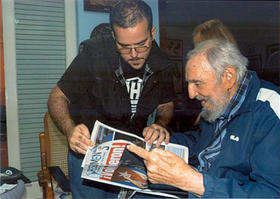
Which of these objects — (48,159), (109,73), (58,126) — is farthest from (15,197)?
(109,73)

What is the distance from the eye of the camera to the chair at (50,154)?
1188mm

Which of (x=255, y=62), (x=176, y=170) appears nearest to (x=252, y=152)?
(x=176, y=170)

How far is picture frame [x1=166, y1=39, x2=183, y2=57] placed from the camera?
1.26 m

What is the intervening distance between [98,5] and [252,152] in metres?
0.90

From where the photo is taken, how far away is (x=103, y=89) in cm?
118

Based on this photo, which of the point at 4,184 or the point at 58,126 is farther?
the point at 58,126

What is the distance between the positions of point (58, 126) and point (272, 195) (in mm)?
934

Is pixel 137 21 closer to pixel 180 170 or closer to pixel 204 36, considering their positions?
pixel 204 36

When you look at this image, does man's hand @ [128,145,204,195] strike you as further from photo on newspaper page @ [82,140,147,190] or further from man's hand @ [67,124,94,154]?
man's hand @ [67,124,94,154]

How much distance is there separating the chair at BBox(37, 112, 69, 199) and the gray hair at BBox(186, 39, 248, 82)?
0.77 meters

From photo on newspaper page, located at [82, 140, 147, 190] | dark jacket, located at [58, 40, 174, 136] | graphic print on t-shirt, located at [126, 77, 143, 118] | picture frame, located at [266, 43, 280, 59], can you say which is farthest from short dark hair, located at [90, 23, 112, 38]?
picture frame, located at [266, 43, 280, 59]

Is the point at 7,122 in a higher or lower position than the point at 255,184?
higher

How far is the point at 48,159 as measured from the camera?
1271 mm

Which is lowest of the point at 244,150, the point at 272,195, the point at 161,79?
the point at 272,195
